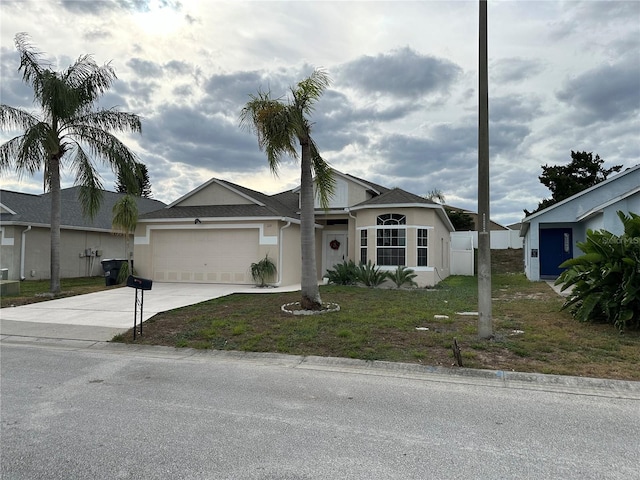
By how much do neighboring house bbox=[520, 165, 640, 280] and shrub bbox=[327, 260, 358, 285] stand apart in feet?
25.3

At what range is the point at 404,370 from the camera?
6.00 m

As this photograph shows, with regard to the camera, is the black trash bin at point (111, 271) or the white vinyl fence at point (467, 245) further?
the white vinyl fence at point (467, 245)

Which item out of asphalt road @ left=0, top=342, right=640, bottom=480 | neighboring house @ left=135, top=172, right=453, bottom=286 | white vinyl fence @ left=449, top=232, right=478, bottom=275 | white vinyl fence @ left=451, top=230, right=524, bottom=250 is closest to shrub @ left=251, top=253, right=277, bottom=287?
Answer: neighboring house @ left=135, top=172, right=453, bottom=286

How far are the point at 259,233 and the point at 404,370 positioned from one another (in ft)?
36.5

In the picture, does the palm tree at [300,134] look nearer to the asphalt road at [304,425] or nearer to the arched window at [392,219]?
the asphalt road at [304,425]

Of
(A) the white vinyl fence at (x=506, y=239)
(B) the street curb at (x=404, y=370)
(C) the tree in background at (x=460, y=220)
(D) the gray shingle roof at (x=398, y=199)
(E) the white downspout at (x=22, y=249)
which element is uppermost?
(C) the tree in background at (x=460, y=220)

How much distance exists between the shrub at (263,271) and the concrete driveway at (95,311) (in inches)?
19.2

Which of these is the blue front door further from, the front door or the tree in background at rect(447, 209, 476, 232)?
the tree in background at rect(447, 209, 476, 232)

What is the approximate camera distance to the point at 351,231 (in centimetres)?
1784

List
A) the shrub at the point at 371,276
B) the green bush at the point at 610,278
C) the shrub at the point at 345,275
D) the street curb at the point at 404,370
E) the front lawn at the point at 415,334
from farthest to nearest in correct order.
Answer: the shrub at the point at 345,275 → the shrub at the point at 371,276 → the green bush at the point at 610,278 → the front lawn at the point at 415,334 → the street curb at the point at 404,370

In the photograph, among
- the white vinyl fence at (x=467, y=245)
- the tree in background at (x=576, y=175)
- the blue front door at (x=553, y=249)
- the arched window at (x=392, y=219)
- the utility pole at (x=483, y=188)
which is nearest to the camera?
the utility pole at (x=483, y=188)

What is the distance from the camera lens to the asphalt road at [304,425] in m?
3.30

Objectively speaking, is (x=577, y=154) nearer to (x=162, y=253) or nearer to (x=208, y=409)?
(x=162, y=253)

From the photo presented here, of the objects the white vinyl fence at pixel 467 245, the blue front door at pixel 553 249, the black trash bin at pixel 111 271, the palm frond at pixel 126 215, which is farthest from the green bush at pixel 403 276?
the white vinyl fence at pixel 467 245
